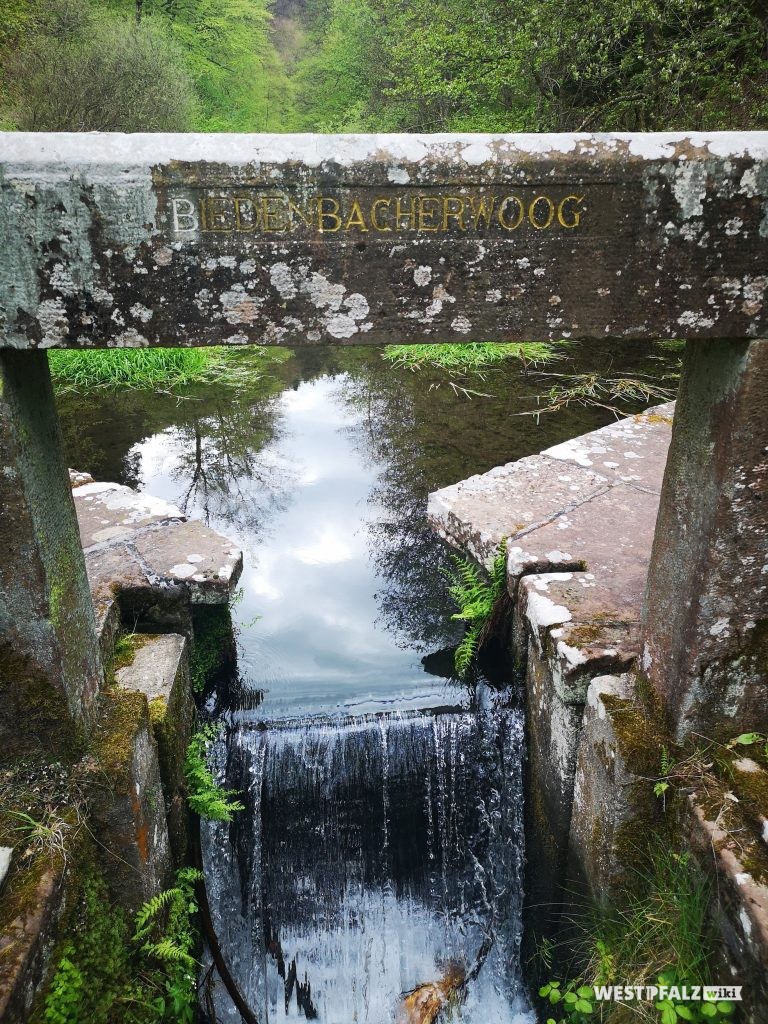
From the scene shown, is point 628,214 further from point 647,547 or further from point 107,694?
point 107,694

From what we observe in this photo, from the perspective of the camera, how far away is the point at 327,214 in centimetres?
188

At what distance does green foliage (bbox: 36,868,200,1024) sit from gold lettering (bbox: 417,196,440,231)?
248cm

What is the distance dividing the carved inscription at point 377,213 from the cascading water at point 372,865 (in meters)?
2.80

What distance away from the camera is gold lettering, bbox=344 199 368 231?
187 centimetres

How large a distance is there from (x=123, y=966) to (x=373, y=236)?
2714 mm

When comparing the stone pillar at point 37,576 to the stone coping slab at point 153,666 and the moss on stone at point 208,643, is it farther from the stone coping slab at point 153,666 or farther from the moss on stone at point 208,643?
the moss on stone at point 208,643

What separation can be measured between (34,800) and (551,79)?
1374cm

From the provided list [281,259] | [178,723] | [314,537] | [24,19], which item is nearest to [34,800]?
[178,723]

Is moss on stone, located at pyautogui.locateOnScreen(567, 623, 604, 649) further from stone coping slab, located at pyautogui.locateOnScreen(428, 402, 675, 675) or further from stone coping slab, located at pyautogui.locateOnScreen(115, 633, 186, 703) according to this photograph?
stone coping slab, located at pyautogui.locateOnScreen(115, 633, 186, 703)

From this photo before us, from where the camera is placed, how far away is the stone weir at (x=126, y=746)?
7.28 ft

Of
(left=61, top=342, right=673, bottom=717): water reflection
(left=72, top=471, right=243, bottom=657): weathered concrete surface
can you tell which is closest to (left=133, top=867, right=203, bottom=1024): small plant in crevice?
(left=72, top=471, right=243, bottom=657): weathered concrete surface

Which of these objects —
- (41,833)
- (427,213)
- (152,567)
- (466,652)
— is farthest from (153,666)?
(427,213)

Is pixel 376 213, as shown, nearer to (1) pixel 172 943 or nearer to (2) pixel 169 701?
(2) pixel 169 701

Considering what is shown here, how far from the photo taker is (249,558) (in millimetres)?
5750
